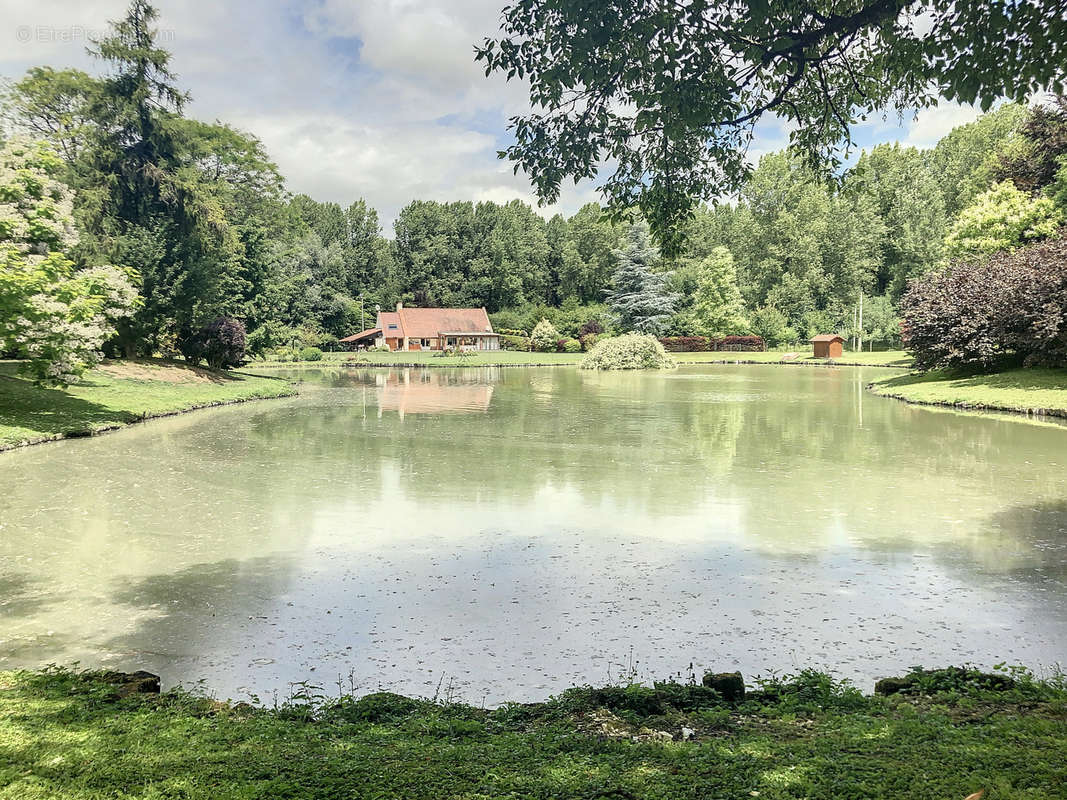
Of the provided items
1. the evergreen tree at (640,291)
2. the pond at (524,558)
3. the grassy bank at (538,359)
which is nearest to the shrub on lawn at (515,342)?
the grassy bank at (538,359)

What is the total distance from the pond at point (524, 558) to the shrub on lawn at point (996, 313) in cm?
Result: 1028

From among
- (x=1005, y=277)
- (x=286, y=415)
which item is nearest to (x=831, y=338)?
(x=1005, y=277)

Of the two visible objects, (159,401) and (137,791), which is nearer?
(137,791)

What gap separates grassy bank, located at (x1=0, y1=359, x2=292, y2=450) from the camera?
18453 mm

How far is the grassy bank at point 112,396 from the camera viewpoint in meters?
18.5

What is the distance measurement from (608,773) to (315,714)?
1.93 meters

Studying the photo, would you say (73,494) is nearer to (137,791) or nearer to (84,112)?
(137,791)

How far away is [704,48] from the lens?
6559 millimetres

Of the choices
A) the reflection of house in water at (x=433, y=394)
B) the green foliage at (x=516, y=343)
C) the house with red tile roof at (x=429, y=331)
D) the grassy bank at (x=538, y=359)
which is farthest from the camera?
the house with red tile roof at (x=429, y=331)

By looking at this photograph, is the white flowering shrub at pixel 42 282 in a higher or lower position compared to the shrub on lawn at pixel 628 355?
higher

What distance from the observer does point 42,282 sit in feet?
57.5

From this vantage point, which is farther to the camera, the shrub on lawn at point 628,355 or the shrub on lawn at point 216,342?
the shrub on lawn at point 628,355

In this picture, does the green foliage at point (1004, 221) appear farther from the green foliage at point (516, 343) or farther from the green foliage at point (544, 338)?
the green foliage at point (516, 343)

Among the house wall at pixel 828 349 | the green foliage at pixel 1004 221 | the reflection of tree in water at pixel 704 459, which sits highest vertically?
the green foliage at pixel 1004 221
